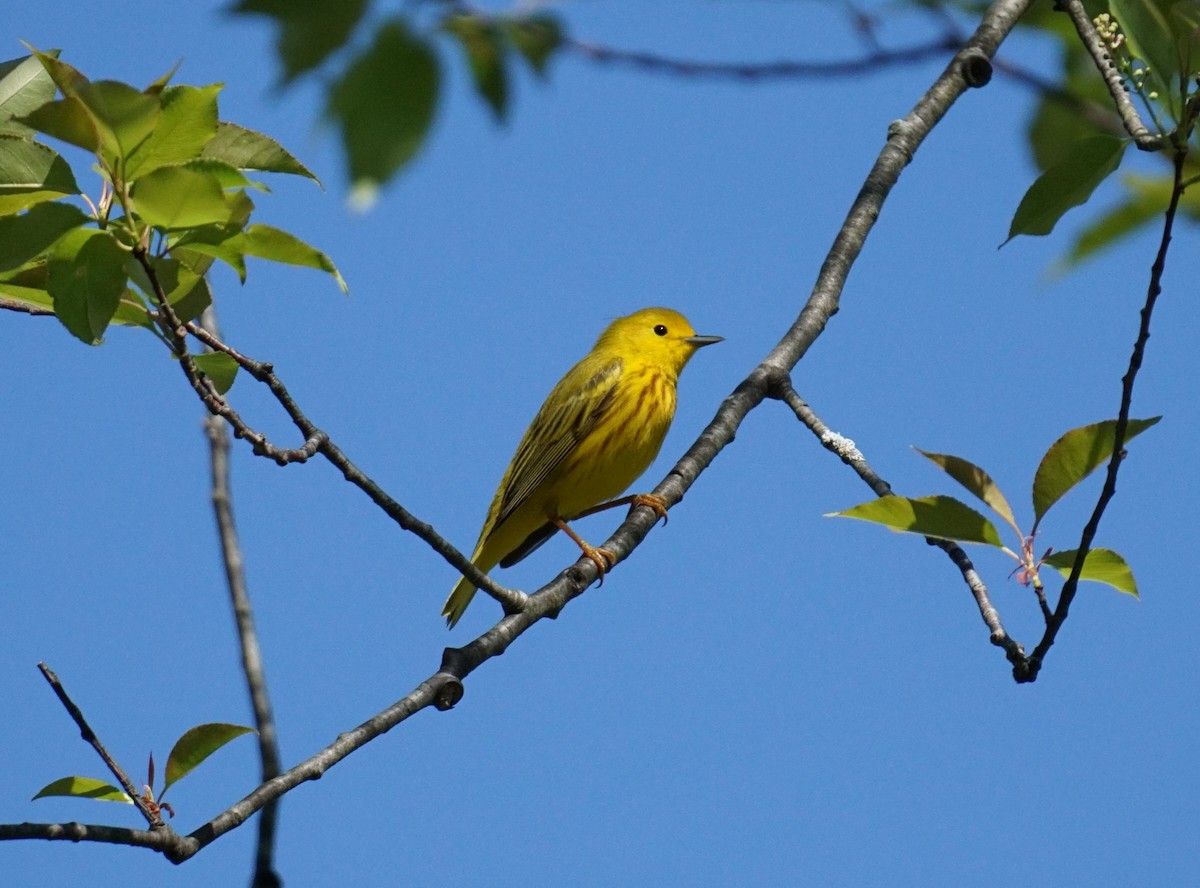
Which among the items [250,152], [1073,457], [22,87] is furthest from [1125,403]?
[22,87]

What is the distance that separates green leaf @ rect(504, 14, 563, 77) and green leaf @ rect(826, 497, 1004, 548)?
97 cm

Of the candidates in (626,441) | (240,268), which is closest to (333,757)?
(240,268)

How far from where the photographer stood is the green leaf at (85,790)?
220 centimetres

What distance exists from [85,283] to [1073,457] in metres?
1.83

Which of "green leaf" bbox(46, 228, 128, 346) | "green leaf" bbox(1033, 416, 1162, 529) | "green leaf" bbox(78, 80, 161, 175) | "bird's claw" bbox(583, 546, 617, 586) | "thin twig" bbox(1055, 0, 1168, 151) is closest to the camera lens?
"green leaf" bbox(78, 80, 161, 175)

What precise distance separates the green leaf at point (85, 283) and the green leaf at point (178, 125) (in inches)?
6.2

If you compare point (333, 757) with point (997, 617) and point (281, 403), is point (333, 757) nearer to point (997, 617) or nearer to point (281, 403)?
point (281, 403)

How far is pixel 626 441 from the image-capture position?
5.92 m

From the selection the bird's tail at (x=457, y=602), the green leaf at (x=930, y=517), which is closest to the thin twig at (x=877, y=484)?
the green leaf at (x=930, y=517)

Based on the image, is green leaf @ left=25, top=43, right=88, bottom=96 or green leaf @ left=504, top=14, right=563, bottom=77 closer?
green leaf @ left=25, top=43, right=88, bottom=96

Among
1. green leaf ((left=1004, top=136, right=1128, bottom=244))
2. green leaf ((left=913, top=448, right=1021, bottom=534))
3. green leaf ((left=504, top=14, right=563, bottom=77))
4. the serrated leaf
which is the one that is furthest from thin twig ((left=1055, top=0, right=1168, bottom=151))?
the serrated leaf

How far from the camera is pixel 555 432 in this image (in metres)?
5.99

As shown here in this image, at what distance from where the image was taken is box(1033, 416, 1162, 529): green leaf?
2.34 m

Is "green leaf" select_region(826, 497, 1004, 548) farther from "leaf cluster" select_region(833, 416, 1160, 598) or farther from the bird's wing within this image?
the bird's wing
